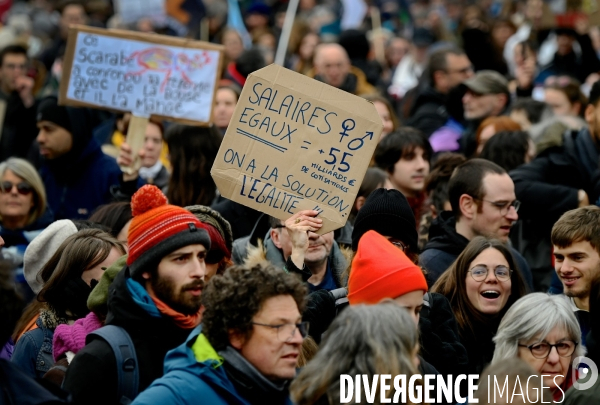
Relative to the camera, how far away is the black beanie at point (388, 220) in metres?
6.36

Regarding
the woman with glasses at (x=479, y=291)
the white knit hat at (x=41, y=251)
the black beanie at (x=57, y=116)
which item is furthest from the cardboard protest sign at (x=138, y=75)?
the woman with glasses at (x=479, y=291)

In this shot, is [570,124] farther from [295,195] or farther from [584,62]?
[295,195]

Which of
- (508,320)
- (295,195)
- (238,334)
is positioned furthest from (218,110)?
(238,334)

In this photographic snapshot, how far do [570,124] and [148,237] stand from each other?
5.95m

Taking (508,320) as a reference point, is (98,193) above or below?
below

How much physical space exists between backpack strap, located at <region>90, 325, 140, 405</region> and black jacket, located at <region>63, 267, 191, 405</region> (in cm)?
2

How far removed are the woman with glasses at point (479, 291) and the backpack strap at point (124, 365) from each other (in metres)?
2.16

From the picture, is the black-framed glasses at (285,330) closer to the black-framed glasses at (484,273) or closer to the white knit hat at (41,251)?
the black-framed glasses at (484,273)

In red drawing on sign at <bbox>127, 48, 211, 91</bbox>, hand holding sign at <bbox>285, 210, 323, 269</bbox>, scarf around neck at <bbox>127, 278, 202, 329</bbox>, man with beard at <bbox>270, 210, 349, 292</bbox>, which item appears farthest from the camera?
red drawing on sign at <bbox>127, 48, 211, 91</bbox>

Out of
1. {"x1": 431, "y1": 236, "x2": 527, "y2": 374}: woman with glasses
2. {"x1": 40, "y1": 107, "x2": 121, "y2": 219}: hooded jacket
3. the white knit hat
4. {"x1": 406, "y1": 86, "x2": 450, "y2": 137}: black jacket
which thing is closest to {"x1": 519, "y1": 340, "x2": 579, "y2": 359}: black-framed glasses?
{"x1": 431, "y1": 236, "x2": 527, "y2": 374}: woman with glasses

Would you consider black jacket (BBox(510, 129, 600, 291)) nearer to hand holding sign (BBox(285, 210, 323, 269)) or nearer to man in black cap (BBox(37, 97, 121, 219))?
hand holding sign (BBox(285, 210, 323, 269))

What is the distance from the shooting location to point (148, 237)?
5359 millimetres

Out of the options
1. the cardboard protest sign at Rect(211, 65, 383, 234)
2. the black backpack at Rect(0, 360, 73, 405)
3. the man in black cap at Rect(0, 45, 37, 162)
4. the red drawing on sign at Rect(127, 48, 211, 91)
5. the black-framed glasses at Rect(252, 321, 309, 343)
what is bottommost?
the man in black cap at Rect(0, 45, 37, 162)

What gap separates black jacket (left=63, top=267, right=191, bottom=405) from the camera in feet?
16.1
